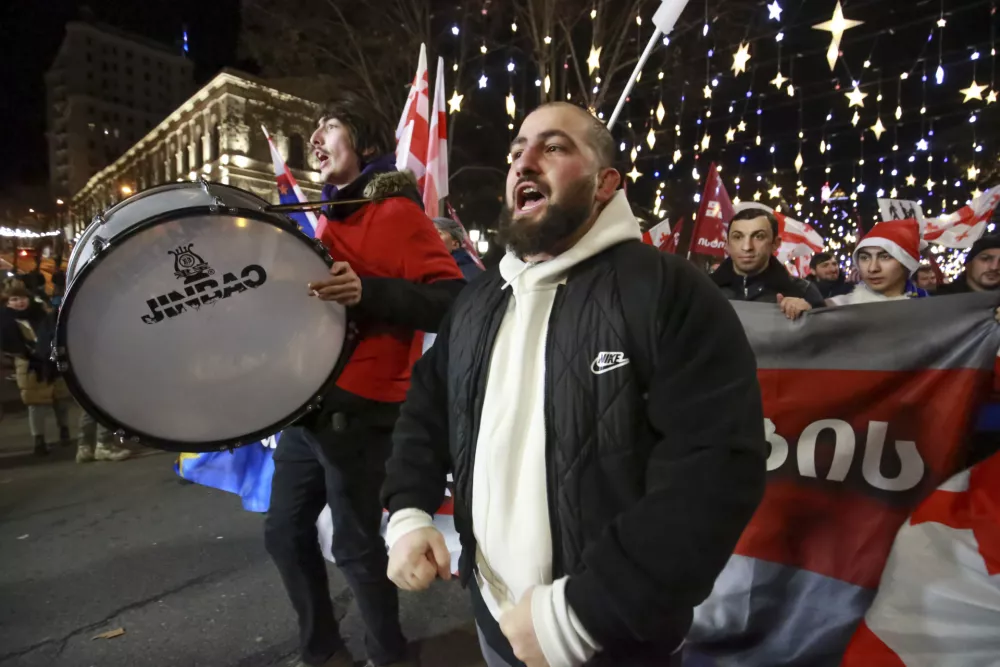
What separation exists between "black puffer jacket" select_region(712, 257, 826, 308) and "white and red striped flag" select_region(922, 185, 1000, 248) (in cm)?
555

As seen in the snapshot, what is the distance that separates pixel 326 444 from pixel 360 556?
0.46 metres

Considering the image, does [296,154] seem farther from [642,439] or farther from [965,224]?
[642,439]

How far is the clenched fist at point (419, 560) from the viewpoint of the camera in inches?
55.2

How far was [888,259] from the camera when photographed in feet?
12.5

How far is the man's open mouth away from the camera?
4.79 ft

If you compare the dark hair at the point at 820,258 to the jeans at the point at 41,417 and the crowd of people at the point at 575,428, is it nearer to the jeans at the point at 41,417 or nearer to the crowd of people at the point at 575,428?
the crowd of people at the point at 575,428

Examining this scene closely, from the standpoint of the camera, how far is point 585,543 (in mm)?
1247

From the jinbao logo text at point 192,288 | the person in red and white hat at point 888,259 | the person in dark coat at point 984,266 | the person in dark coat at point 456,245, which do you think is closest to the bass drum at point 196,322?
the jinbao logo text at point 192,288

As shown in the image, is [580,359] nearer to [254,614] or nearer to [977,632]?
[977,632]

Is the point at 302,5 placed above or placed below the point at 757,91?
above

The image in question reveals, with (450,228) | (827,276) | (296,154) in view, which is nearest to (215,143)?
(296,154)

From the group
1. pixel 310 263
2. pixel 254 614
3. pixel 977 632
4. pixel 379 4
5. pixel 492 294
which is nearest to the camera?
pixel 492 294

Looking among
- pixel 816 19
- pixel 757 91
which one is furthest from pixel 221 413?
pixel 757 91

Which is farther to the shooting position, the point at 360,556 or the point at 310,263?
the point at 360,556
